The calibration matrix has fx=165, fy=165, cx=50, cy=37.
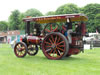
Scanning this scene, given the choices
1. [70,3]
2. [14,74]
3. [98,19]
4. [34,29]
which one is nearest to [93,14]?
[98,19]

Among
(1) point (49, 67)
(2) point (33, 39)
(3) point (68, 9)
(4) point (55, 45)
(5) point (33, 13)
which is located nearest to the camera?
(1) point (49, 67)

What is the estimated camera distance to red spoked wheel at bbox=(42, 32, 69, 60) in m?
7.73

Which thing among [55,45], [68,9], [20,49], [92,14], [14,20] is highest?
[68,9]

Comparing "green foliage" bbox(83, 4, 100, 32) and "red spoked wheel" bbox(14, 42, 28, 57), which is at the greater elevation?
"green foliage" bbox(83, 4, 100, 32)

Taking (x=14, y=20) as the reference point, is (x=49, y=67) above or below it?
below

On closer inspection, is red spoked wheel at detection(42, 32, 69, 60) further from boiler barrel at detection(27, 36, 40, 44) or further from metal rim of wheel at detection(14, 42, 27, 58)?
metal rim of wheel at detection(14, 42, 27, 58)

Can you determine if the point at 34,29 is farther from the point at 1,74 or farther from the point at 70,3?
the point at 70,3

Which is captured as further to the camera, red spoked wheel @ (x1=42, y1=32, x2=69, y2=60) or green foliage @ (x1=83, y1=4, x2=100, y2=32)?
green foliage @ (x1=83, y1=4, x2=100, y2=32)

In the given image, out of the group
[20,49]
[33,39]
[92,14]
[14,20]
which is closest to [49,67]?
[33,39]

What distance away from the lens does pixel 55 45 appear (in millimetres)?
8109

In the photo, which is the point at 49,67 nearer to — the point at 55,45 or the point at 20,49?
the point at 55,45

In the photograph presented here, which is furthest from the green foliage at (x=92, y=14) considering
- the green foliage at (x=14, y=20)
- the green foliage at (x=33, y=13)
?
the green foliage at (x=14, y=20)

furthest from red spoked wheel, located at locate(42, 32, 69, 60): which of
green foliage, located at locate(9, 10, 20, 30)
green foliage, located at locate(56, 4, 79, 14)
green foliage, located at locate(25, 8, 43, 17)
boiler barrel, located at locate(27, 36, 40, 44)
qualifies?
green foliage, located at locate(9, 10, 20, 30)

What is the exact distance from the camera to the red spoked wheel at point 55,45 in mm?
7734
